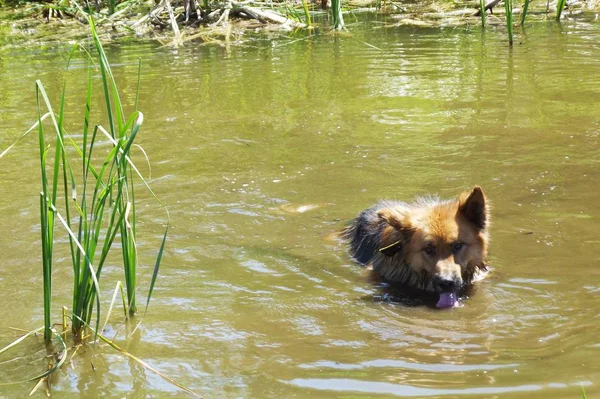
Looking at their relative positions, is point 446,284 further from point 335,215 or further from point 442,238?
point 335,215

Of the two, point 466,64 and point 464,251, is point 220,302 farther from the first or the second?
point 466,64

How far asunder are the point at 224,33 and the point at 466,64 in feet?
19.3

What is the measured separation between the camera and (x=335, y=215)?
688 centimetres

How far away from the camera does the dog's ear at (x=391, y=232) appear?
5582mm

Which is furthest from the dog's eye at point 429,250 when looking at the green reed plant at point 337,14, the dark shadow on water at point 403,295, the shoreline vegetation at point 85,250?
the green reed plant at point 337,14

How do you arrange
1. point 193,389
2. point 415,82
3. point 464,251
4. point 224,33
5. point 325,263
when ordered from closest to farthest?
point 193,389, point 464,251, point 325,263, point 415,82, point 224,33

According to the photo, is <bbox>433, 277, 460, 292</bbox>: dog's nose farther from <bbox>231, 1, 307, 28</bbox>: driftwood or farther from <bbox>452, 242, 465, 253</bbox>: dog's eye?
<bbox>231, 1, 307, 28</bbox>: driftwood

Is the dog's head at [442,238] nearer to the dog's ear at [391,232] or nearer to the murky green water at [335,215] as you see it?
the dog's ear at [391,232]

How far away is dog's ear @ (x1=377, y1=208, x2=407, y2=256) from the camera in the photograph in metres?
5.58

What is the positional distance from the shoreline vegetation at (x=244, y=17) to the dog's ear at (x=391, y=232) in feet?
30.8

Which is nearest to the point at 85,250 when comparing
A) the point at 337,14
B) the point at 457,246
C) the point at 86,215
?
the point at 86,215

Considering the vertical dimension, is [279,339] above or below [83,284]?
below

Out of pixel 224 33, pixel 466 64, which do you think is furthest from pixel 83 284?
pixel 224 33

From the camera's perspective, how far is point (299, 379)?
3.88 metres
